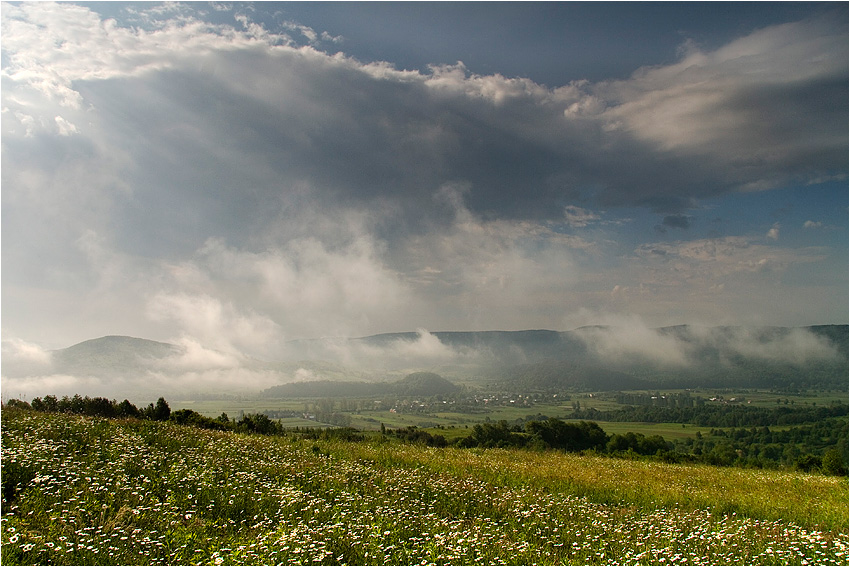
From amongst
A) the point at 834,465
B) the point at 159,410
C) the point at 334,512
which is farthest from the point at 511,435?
the point at 334,512

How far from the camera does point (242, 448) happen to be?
1742 centimetres

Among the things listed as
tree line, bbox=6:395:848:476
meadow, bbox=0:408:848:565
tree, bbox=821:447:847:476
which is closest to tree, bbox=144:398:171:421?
tree line, bbox=6:395:848:476

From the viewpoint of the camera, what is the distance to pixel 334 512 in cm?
1096

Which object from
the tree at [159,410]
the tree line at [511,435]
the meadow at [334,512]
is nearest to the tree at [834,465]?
the tree line at [511,435]

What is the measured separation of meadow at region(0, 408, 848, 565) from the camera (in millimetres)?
8461

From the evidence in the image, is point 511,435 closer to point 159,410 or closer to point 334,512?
point 159,410

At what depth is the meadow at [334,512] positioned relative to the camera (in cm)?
846

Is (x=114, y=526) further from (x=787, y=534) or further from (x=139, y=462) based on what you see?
(x=787, y=534)

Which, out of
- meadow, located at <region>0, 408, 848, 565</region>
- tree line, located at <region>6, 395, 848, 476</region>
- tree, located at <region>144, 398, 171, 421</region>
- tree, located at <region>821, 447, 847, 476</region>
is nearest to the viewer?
meadow, located at <region>0, 408, 848, 565</region>

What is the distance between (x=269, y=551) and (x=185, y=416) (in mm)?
22132

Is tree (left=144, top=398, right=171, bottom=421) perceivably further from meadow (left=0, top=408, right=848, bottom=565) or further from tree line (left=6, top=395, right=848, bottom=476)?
meadow (left=0, top=408, right=848, bottom=565)

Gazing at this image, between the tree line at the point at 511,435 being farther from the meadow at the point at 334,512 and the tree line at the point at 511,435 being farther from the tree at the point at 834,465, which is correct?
the meadow at the point at 334,512

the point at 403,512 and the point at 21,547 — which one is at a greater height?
the point at 21,547

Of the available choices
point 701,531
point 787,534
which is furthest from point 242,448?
point 787,534
